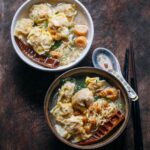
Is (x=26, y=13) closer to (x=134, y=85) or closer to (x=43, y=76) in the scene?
(x=43, y=76)

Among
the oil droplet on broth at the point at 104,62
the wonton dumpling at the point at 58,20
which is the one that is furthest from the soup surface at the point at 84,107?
the wonton dumpling at the point at 58,20

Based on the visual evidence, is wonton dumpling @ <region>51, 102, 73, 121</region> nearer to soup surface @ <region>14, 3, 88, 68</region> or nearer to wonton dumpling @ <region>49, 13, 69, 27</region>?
soup surface @ <region>14, 3, 88, 68</region>

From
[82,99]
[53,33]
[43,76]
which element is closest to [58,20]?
[53,33]

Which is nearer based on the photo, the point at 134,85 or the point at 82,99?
the point at 82,99

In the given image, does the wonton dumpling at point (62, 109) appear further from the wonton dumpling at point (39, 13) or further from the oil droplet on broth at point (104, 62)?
the wonton dumpling at point (39, 13)

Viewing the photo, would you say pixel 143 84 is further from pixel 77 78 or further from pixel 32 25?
pixel 32 25

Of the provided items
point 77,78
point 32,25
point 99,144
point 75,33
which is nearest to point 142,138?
point 99,144

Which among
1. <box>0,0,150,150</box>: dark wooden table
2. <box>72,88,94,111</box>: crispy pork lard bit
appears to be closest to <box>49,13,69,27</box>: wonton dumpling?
<box>0,0,150,150</box>: dark wooden table
